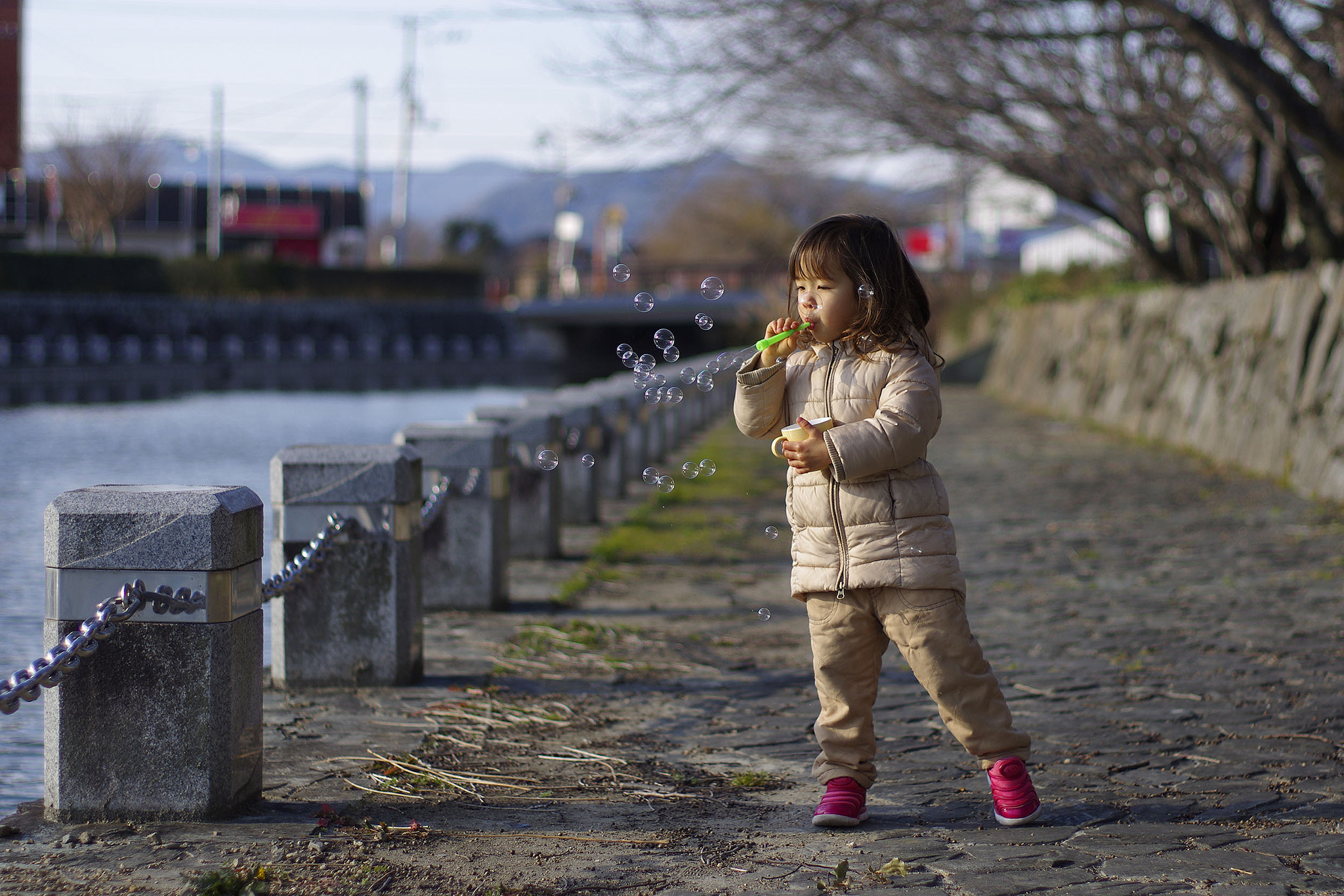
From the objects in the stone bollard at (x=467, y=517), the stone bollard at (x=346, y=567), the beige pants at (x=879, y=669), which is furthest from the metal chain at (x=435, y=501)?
the beige pants at (x=879, y=669)

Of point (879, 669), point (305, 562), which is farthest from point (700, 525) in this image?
point (879, 669)

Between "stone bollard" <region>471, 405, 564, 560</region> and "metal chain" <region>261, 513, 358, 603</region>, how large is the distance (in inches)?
103

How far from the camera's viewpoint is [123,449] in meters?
15.7

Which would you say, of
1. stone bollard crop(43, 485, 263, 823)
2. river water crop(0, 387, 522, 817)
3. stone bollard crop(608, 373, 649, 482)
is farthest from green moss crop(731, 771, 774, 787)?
stone bollard crop(608, 373, 649, 482)

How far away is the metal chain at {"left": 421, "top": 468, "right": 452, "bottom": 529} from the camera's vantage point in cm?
588

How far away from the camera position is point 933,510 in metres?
3.47

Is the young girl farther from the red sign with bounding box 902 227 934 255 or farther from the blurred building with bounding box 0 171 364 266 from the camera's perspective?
the red sign with bounding box 902 227 934 255

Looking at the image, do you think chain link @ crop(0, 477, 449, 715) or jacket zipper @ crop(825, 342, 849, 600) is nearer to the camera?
chain link @ crop(0, 477, 449, 715)

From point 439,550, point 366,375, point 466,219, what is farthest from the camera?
point 466,219

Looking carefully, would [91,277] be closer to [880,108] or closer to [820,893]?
[880,108]

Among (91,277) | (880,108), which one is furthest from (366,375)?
(880,108)

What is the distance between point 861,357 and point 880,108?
592 inches

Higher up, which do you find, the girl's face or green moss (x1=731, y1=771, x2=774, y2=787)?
the girl's face

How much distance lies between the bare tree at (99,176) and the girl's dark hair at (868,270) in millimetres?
61208
